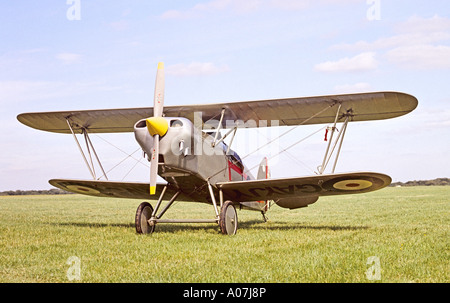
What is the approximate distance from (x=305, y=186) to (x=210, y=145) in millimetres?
2594

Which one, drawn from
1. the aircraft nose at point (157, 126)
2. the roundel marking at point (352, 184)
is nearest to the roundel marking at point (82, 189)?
the aircraft nose at point (157, 126)

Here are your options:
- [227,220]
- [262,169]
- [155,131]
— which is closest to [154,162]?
[155,131]

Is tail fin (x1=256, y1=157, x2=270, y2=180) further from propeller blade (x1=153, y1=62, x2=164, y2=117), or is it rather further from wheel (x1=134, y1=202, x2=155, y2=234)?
propeller blade (x1=153, y1=62, x2=164, y2=117)

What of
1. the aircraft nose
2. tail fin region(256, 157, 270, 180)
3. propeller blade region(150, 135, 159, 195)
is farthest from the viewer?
tail fin region(256, 157, 270, 180)

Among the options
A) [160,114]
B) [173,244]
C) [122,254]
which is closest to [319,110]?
[160,114]

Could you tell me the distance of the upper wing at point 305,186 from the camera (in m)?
9.80

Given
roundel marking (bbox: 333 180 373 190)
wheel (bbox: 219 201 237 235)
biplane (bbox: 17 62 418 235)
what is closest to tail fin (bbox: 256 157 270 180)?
biplane (bbox: 17 62 418 235)

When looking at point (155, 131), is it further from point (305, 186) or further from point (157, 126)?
point (305, 186)

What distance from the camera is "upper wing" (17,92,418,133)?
10.4m

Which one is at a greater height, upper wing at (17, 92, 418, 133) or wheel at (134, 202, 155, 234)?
upper wing at (17, 92, 418, 133)

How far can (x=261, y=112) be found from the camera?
1110cm

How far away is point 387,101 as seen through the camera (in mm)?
10492
